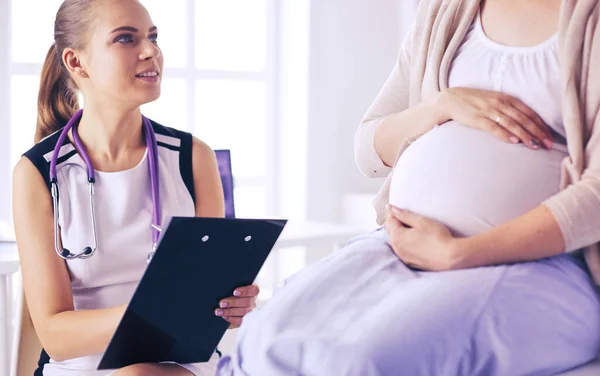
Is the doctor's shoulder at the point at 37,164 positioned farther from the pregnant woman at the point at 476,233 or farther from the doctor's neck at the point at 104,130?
the pregnant woman at the point at 476,233

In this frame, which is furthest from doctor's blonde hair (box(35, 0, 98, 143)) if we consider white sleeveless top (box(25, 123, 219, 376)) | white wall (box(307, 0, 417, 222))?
white wall (box(307, 0, 417, 222))

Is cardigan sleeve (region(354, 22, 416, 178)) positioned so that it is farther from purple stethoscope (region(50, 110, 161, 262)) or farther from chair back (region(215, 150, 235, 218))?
chair back (region(215, 150, 235, 218))

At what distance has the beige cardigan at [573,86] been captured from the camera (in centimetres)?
97

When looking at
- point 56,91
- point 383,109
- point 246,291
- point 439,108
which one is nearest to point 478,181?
point 439,108

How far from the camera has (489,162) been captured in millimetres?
A: 1063

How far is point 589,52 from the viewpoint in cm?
103

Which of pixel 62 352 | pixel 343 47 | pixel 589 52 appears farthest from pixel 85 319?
pixel 343 47

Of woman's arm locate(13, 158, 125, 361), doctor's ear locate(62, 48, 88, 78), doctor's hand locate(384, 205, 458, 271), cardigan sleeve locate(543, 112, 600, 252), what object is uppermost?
doctor's ear locate(62, 48, 88, 78)

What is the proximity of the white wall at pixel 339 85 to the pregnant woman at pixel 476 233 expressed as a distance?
256 cm

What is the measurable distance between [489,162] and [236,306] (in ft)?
1.57

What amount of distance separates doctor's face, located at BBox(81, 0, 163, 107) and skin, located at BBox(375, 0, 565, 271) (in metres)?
0.49

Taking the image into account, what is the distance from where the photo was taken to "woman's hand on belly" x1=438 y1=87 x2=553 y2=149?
105 cm

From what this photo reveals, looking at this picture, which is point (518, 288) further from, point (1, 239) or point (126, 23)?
point (1, 239)

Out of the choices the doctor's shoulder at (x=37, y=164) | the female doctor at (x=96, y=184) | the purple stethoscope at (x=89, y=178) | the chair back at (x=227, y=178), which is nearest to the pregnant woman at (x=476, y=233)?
the female doctor at (x=96, y=184)
